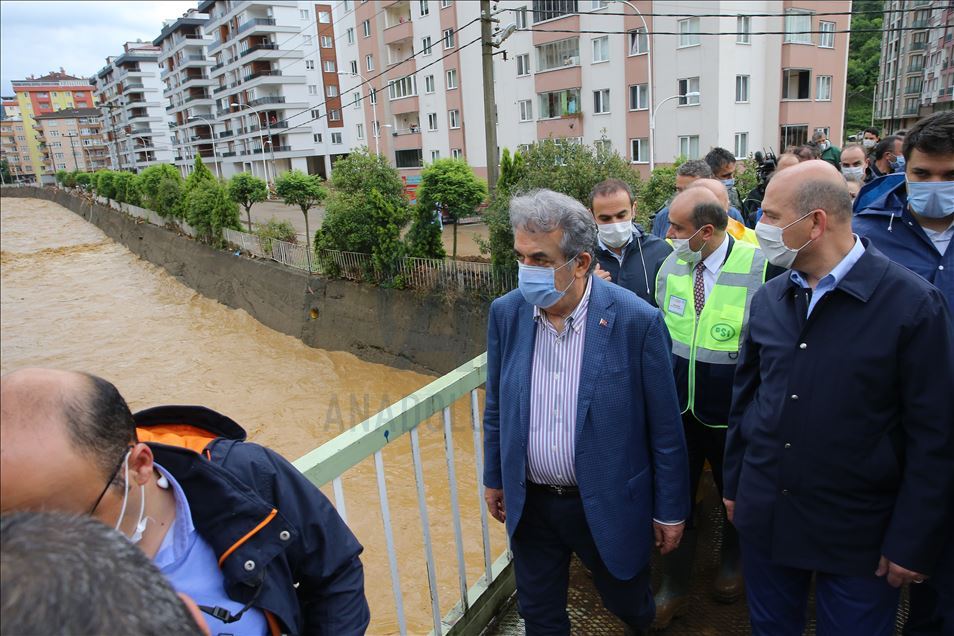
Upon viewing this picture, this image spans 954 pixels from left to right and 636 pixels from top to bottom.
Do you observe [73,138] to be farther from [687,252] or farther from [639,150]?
[687,252]

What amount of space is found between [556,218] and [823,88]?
2818 centimetres

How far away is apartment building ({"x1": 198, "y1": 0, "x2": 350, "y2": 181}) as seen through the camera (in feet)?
167

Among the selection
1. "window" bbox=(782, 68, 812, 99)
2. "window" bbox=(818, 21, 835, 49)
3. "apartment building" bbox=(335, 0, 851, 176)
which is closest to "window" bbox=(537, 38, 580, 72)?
"apartment building" bbox=(335, 0, 851, 176)

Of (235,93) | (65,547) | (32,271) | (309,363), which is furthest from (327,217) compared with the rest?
(235,93)

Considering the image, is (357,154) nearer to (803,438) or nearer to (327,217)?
(327,217)

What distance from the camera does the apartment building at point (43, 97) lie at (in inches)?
4545

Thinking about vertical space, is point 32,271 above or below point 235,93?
below

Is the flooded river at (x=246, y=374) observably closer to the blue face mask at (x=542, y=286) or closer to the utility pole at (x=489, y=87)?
the blue face mask at (x=542, y=286)

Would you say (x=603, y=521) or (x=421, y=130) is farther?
(x=421, y=130)

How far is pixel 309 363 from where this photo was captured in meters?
16.2

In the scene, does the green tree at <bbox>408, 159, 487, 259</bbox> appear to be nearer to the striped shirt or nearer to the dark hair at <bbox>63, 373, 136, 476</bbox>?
the striped shirt

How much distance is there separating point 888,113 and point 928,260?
190 feet

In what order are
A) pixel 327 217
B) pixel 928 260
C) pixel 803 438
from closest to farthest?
pixel 803 438 → pixel 928 260 → pixel 327 217

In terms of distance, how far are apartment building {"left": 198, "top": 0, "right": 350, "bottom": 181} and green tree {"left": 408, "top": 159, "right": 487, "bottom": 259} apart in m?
39.1
